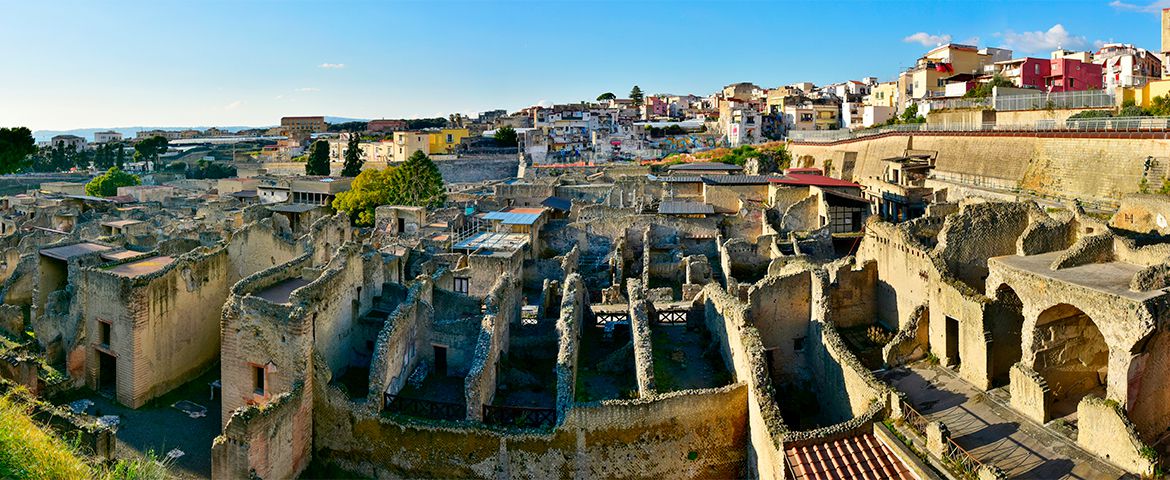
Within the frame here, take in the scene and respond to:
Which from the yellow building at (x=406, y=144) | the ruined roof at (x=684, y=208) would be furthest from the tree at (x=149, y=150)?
the ruined roof at (x=684, y=208)

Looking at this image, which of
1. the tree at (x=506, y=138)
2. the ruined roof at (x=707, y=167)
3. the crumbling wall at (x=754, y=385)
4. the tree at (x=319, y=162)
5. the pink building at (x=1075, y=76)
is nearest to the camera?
the crumbling wall at (x=754, y=385)

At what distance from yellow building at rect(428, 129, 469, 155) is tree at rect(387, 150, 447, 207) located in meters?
34.1

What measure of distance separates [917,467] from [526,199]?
32.4m

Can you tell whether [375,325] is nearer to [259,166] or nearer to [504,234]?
[504,234]

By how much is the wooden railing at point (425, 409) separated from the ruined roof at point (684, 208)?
20.2 meters

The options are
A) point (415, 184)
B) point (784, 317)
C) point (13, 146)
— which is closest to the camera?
point (784, 317)

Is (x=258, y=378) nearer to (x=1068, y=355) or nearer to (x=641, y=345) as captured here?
(x=641, y=345)

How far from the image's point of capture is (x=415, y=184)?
5322cm

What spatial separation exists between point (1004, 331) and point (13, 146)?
71700 millimetres

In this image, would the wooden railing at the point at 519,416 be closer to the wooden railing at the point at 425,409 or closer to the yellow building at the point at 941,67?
the wooden railing at the point at 425,409

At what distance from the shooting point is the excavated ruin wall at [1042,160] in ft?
92.1

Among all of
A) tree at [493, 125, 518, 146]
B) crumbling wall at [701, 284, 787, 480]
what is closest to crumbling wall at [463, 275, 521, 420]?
crumbling wall at [701, 284, 787, 480]

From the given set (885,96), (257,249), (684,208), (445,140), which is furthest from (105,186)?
(885,96)

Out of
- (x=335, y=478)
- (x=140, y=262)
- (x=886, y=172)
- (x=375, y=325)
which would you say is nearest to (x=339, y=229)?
(x=140, y=262)
